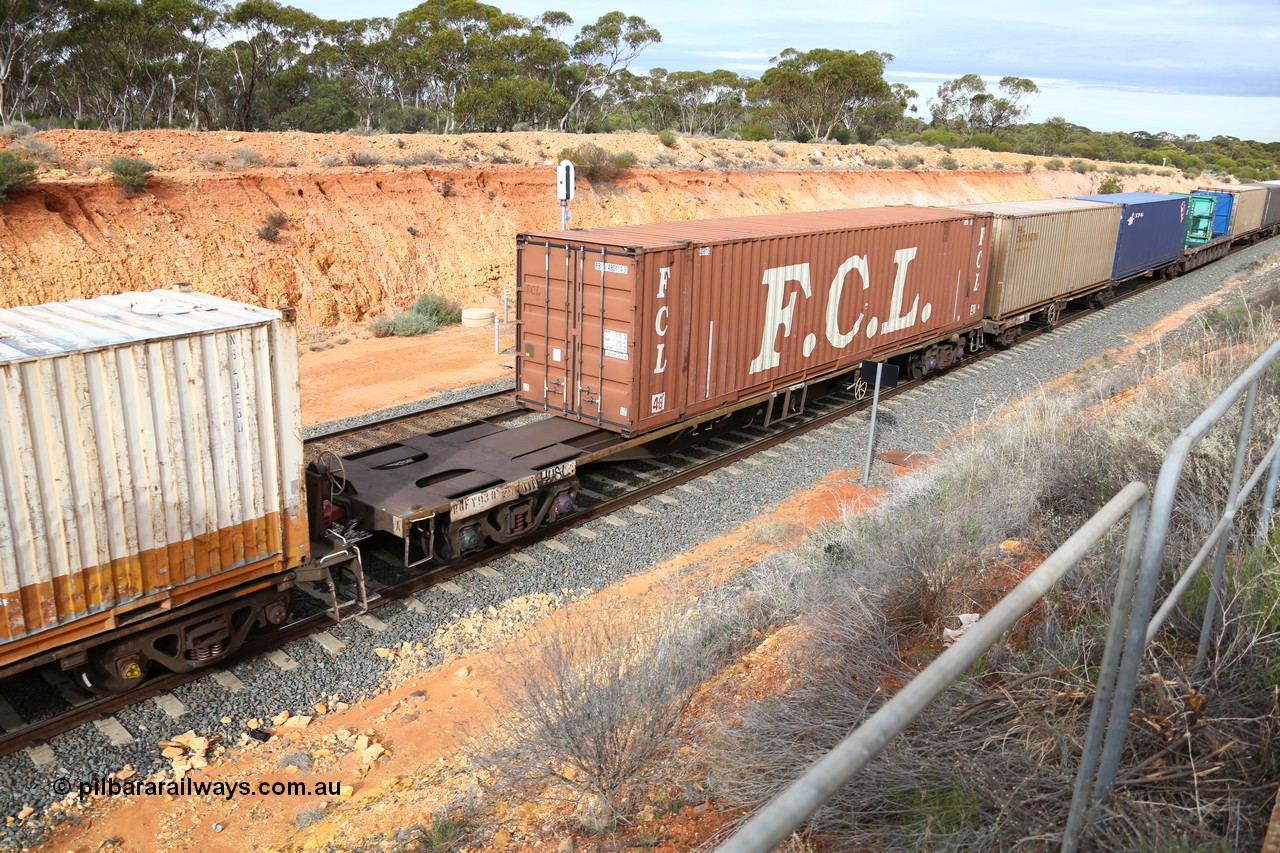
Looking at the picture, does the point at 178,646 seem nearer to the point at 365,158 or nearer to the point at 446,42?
the point at 365,158

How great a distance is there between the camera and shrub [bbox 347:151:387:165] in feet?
89.4

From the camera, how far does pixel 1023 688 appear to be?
432cm

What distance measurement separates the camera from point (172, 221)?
21.7 metres

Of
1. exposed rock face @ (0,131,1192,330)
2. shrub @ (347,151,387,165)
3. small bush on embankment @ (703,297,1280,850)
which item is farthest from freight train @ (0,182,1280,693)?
shrub @ (347,151,387,165)

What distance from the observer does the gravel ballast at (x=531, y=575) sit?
260 inches

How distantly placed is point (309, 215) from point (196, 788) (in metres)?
20.4

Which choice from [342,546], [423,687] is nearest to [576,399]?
[342,546]

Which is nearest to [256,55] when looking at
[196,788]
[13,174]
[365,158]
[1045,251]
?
[365,158]

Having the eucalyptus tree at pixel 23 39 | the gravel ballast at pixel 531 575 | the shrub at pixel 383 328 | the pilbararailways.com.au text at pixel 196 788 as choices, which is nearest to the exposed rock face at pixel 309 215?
the shrub at pixel 383 328

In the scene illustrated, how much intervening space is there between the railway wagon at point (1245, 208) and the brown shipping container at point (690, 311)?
29.8m

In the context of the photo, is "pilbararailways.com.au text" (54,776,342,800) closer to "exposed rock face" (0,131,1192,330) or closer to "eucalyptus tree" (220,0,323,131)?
"exposed rock face" (0,131,1192,330)

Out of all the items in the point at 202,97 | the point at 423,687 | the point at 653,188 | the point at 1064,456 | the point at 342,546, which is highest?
the point at 202,97

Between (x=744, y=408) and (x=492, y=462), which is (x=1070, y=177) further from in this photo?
(x=492, y=462)

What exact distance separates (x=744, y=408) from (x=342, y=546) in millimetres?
7025
